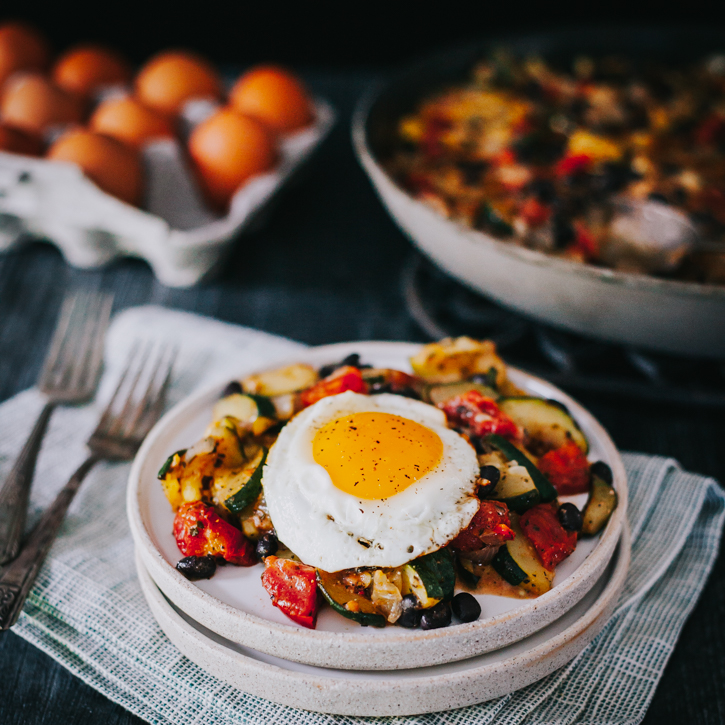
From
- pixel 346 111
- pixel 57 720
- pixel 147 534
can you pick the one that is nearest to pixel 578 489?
pixel 147 534

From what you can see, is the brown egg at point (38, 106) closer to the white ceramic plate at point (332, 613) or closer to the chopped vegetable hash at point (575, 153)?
the chopped vegetable hash at point (575, 153)

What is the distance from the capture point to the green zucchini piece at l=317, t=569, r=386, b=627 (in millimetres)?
1180

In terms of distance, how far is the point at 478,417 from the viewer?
4.99 ft

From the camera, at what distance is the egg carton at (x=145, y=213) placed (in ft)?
8.64

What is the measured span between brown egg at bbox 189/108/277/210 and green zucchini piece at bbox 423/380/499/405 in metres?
1.74

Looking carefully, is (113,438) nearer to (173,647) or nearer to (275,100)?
(173,647)

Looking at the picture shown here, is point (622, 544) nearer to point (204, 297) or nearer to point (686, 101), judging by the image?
point (204, 297)

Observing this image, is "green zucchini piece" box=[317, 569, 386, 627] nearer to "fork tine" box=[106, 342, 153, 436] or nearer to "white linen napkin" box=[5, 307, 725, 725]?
"white linen napkin" box=[5, 307, 725, 725]

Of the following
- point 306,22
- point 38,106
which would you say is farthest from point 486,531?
point 306,22

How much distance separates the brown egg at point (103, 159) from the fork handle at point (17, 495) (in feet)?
3.82

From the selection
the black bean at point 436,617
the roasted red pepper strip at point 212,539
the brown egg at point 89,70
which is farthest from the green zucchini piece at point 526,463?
the brown egg at point 89,70

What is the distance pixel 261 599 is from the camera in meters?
1.25

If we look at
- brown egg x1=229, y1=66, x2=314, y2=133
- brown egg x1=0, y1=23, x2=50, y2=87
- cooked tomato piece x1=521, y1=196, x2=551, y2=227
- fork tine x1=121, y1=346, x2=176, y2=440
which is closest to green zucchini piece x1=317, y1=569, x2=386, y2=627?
fork tine x1=121, y1=346, x2=176, y2=440

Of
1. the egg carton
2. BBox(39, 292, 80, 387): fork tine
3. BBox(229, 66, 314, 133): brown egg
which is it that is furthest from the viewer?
BBox(229, 66, 314, 133): brown egg
